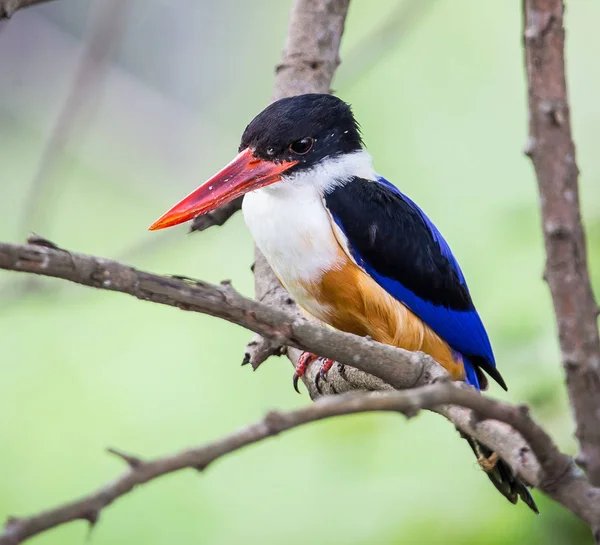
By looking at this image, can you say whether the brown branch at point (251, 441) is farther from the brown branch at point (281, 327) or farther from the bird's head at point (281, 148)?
the bird's head at point (281, 148)

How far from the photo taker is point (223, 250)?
4320 millimetres

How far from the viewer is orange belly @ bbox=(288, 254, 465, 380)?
2.32 meters

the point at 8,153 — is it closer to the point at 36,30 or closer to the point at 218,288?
the point at 36,30

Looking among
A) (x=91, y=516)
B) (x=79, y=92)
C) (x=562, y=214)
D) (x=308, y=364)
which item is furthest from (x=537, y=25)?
(x=79, y=92)

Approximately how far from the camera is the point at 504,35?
15.4ft

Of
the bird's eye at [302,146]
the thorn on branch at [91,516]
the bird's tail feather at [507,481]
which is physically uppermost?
the bird's eye at [302,146]

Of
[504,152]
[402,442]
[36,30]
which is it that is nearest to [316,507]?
[402,442]

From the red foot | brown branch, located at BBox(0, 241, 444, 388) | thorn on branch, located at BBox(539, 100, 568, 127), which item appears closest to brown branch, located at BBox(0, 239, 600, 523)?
brown branch, located at BBox(0, 241, 444, 388)

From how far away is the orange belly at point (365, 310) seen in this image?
2316 mm

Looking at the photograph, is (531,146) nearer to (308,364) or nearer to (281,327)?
(281,327)

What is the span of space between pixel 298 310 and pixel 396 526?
67 cm

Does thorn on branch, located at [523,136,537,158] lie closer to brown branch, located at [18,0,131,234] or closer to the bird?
the bird

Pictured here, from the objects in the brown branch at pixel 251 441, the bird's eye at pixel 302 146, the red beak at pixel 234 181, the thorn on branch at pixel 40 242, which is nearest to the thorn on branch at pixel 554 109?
the brown branch at pixel 251 441

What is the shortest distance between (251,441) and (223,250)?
3324 millimetres
